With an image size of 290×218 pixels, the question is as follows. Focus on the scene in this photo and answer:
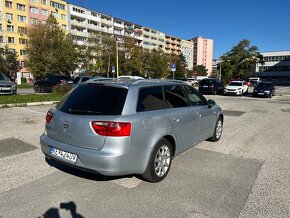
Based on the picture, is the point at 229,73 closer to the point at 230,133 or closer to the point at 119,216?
the point at 230,133

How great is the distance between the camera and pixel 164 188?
3697mm

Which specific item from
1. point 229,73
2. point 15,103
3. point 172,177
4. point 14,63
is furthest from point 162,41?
point 172,177

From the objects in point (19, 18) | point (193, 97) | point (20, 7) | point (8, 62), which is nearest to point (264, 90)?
point (193, 97)

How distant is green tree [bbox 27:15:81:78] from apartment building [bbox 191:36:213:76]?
5072 inches

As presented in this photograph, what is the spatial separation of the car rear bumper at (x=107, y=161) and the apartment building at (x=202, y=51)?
155 metres

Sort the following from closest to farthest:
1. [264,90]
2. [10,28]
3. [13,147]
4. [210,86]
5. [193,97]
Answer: [193,97]
[13,147]
[264,90]
[210,86]
[10,28]

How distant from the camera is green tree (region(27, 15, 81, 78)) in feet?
106

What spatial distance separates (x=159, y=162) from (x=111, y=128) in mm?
1119

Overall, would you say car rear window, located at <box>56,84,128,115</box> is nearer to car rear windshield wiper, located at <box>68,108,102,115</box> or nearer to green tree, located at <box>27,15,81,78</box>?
car rear windshield wiper, located at <box>68,108,102,115</box>

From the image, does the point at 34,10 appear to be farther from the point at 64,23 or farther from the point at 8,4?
the point at 64,23

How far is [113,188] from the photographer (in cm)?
365

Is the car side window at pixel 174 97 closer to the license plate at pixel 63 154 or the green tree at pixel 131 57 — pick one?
the license plate at pixel 63 154

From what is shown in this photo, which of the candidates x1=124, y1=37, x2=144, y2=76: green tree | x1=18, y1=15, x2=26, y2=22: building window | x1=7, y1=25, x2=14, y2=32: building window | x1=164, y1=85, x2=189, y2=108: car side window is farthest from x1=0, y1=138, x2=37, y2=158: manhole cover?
x1=18, y1=15, x2=26, y2=22: building window

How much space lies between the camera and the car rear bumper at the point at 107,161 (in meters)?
3.25
